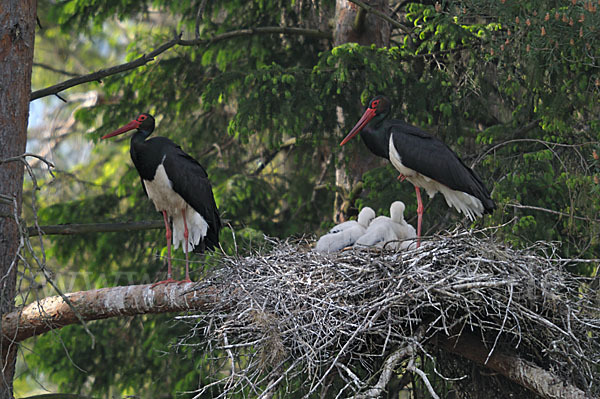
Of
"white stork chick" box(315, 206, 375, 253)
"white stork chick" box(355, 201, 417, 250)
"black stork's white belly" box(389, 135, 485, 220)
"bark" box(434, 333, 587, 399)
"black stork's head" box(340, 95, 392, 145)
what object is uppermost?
→ "black stork's head" box(340, 95, 392, 145)

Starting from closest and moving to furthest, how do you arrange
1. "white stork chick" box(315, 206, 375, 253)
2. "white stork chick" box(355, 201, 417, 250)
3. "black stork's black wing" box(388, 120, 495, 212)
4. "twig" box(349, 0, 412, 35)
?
"white stork chick" box(355, 201, 417, 250)
"white stork chick" box(315, 206, 375, 253)
"black stork's black wing" box(388, 120, 495, 212)
"twig" box(349, 0, 412, 35)

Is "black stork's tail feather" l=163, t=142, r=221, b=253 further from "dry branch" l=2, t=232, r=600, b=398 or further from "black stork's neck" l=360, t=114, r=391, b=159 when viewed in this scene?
"dry branch" l=2, t=232, r=600, b=398

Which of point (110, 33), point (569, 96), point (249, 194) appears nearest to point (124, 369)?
point (249, 194)

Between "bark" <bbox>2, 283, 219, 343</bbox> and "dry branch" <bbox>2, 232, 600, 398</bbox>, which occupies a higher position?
"dry branch" <bbox>2, 232, 600, 398</bbox>

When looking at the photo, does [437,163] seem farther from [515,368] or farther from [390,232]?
[515,368]

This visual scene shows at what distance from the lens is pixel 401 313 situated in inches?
205

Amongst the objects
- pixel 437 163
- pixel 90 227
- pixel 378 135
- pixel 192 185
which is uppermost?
pixel 378 135

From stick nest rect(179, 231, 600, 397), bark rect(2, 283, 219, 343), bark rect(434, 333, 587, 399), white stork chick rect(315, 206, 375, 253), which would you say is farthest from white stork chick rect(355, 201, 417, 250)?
bark rect(2, 283, 219, 343)

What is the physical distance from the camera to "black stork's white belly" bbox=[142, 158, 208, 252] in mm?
7355

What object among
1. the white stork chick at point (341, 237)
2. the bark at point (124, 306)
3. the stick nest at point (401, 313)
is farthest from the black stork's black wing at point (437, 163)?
the bark at point (124, 306)

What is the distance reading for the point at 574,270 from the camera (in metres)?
8.02

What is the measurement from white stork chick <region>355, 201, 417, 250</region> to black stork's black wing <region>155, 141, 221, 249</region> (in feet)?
4.72

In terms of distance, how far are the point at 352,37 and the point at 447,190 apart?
2748mm


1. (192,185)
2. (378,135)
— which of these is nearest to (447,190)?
(378,135)
